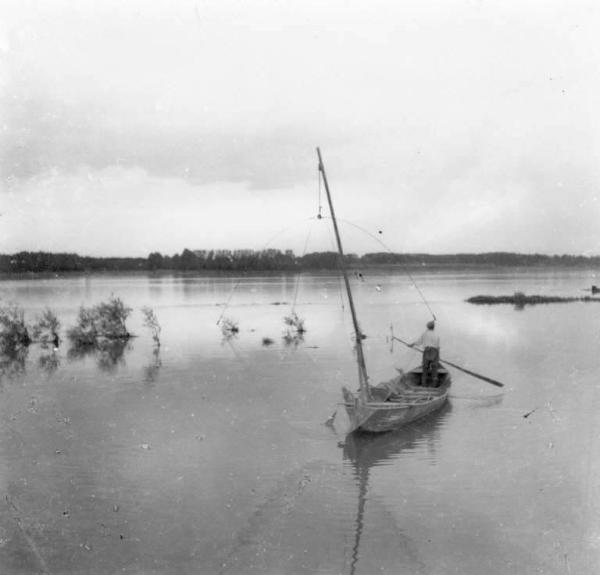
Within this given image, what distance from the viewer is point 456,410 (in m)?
17.8

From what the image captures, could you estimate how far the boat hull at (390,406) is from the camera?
14695mm

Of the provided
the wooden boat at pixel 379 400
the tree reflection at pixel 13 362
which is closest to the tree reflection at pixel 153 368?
the tree reflection at pixel 13 362

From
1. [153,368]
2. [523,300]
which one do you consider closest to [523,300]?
[523,300]

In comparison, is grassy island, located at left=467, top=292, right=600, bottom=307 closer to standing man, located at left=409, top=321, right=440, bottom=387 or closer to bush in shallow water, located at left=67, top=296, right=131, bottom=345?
bush in shallow water, located at left=67, top=296, right=131, bottom=345

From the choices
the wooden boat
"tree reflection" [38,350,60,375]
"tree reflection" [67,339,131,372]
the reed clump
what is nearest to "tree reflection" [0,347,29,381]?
"tree reflection" [38,350,60,375]

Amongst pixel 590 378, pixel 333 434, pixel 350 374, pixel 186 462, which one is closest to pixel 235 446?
pixel 186 462

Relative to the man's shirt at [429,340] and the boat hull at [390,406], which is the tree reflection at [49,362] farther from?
the man's shirt at [429,340]

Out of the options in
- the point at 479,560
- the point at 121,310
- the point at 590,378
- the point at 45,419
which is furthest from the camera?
the point at 121,310

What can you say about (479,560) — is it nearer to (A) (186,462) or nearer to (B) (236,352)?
(A) (186,462)

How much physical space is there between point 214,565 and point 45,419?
1014 centimetres

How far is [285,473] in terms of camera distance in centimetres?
1273

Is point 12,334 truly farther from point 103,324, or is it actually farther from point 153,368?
point 153,368

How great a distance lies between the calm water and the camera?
9.49 meters

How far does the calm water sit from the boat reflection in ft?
0.21
